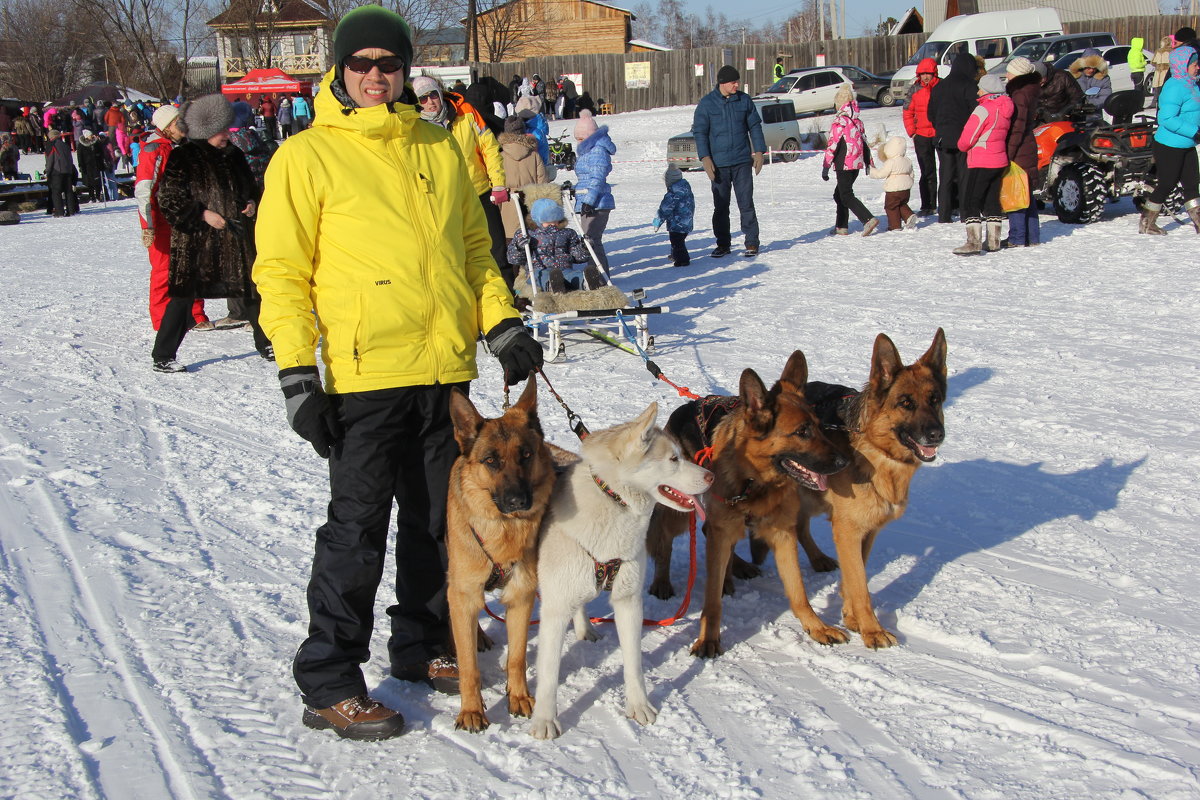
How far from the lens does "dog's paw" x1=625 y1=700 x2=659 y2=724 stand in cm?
337

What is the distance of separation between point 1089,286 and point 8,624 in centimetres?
1002

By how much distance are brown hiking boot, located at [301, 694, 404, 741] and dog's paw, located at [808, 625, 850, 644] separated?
1.75 m

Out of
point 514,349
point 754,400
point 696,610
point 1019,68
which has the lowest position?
point 696,610

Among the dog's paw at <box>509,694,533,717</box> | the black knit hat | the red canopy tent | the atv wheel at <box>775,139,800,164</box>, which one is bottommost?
the dog's paw at <box>509,694,533,717</box>

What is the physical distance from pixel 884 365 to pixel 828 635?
1182mm

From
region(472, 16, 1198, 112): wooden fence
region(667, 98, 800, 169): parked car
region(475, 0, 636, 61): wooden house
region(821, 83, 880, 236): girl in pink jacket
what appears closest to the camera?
region(821, 83, 880, 236): girl in pink jacket

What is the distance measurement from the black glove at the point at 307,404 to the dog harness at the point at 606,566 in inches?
37.1

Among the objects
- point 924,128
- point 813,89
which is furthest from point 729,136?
point 813,89

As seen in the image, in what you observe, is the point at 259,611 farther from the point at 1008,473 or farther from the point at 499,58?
the point at 499,58

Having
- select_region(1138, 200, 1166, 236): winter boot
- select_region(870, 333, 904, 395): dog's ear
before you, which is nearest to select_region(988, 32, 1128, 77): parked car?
select_region(1138, 200, 1166, 236): winter boot

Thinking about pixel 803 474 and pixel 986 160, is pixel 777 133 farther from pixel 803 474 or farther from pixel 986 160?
pixel 803 474

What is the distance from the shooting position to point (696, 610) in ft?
14.3

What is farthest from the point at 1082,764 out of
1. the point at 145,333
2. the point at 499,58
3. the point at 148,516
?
the point at 499,58

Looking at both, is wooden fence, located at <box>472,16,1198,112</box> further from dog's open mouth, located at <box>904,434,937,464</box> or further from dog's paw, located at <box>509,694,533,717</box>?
dog's paw, located at <box>509,694,533,717</box>
